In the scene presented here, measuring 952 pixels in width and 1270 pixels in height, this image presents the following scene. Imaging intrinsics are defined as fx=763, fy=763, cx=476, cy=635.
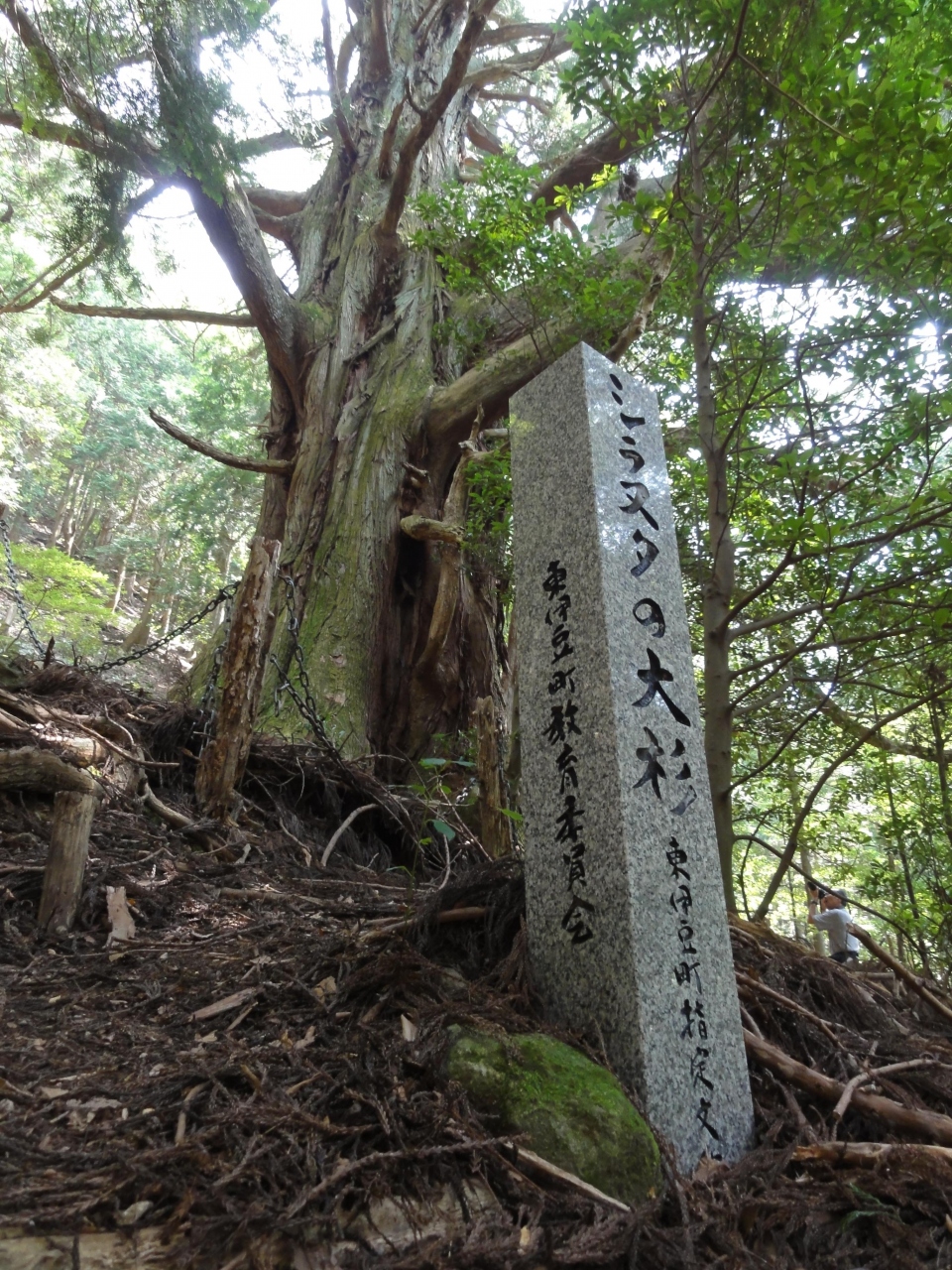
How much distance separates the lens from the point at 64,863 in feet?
9.01

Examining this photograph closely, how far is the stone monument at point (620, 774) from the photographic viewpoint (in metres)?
1.92

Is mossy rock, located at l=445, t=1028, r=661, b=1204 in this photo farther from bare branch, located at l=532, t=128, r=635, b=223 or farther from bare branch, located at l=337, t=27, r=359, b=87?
bare branch, located at l=337, t=27, r=359, b=87

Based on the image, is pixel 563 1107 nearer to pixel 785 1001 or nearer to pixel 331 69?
pixel 785 1001

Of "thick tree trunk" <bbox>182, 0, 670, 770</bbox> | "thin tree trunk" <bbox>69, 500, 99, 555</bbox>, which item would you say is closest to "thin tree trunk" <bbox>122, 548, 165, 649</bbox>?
"thin tree trunk" <bbox>69, 500, 99, 555</bbox>

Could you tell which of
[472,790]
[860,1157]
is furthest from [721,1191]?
[472,790]

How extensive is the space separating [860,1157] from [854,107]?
3.19 m

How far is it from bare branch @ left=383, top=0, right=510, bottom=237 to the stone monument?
382 cm

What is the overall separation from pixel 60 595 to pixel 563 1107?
1030cm

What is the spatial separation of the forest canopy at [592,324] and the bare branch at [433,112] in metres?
0.03

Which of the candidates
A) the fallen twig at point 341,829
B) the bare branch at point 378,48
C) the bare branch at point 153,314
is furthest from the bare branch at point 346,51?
the fallen twig at point 341,829

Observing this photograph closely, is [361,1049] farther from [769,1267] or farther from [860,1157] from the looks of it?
[860,1157]

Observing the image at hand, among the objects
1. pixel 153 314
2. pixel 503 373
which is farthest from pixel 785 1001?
pixel 153 314

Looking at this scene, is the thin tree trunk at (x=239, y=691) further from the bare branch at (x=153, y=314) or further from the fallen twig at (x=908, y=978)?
the bare branch at (x=153, y=314)

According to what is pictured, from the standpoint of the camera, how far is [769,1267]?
1442 mm
